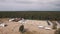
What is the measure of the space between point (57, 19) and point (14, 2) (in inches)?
23.6

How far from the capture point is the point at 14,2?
1259mm

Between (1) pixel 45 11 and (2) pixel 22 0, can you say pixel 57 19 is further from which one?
(2) pixel 22 0

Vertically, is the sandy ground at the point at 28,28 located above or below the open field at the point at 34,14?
below

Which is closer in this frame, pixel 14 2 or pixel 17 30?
pixel 17 30

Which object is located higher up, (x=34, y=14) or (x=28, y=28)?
(x=34, y=14)

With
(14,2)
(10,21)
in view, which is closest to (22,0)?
(14,2)

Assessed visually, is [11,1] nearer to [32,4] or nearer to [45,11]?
[32,4]

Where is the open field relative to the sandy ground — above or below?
above

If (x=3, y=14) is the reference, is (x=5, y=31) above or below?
below

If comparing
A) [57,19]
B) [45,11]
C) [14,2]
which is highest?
[14,2]

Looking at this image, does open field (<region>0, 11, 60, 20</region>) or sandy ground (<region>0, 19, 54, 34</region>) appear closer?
sandy ground (<region>0, 19, 54, 34</region>)

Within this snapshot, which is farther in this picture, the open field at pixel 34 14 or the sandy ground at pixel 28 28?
the open field at pixel 34 14

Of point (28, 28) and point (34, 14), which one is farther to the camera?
point (34, 14)

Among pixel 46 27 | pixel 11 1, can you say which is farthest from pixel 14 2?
pixel 46 27
